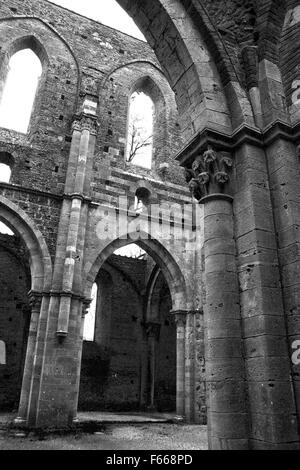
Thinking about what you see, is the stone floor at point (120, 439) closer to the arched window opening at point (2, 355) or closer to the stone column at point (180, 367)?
the stone column at point (180, 367)

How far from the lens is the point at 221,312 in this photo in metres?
3.19

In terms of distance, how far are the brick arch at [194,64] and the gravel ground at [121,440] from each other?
5.26 metres

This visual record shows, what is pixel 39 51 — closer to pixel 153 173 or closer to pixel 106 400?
pixel 153 173

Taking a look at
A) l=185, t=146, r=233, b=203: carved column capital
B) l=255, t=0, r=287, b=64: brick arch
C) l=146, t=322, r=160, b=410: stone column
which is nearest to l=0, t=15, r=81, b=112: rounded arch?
l=146, t=322, r=160, b=410: stone column

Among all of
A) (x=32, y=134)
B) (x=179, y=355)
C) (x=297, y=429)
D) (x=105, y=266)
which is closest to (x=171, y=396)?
(x=179, y=355)

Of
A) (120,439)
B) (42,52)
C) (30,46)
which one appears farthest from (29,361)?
(30,46)

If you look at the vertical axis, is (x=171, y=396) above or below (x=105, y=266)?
below

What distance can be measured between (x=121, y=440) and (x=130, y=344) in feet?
23.1

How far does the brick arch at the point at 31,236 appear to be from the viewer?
9.64 meters

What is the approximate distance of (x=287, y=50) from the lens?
425 cm

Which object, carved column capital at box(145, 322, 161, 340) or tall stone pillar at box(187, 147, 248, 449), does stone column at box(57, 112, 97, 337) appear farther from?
tall stone pillar at box(187, 147, 248, 449)

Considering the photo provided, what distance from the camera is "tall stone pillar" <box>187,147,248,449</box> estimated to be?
291cm

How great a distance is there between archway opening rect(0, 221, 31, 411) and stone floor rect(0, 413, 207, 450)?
253 cm

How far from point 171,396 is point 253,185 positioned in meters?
12.8
